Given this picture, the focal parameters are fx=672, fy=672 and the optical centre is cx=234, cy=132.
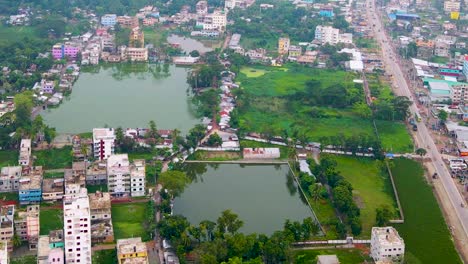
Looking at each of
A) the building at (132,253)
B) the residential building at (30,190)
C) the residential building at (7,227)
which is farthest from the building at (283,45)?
the building at (132,253)

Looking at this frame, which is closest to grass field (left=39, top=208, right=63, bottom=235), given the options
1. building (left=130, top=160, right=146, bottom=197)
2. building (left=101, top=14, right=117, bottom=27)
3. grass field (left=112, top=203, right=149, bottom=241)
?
grass field (left=112, top=203, right=149, bottom=241)

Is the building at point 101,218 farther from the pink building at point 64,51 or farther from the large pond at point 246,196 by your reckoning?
the pink building at point 64,51

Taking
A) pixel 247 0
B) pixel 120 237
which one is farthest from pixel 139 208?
pixel 247 0

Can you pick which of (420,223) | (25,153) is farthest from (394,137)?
(25,153)

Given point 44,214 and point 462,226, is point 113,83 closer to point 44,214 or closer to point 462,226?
point 44,214

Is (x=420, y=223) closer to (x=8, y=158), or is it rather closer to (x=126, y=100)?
(x=8, y=158)

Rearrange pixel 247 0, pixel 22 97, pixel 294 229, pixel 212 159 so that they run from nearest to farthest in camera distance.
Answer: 1. pixel 294 229
2. pixel 212 159
3. pixel 22 97
4. pixel 247 0
